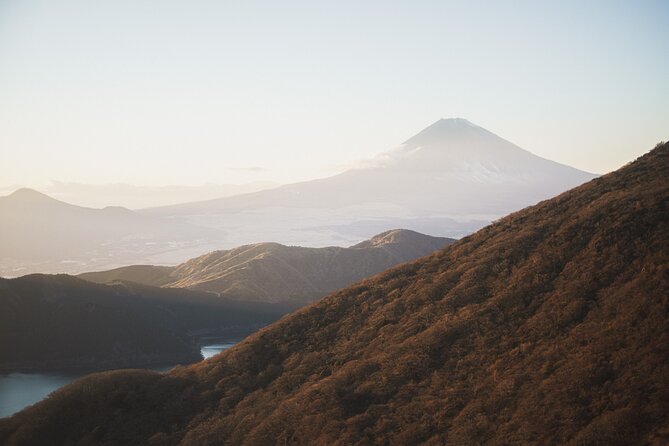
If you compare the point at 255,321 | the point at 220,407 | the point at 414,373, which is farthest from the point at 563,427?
the point at 255,321

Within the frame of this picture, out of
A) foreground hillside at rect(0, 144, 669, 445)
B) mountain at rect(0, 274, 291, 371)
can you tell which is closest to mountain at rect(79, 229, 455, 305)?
mountain at rect(0, 274, 291, 371)

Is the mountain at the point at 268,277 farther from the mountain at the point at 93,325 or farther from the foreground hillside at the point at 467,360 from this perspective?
the foreground hillside at the point at 467,360

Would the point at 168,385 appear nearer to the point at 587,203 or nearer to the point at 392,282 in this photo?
the point at 392,282

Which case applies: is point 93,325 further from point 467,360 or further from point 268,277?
point 467,360

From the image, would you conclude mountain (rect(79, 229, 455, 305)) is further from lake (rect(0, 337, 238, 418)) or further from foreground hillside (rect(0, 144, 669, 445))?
foreground hillside (rect(0, 144, 669, 445))

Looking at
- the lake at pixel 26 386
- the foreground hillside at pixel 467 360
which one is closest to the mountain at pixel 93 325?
the lake at pixel 26 386

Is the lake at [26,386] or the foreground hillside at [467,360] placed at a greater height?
the foreground hillside at [467,360]
